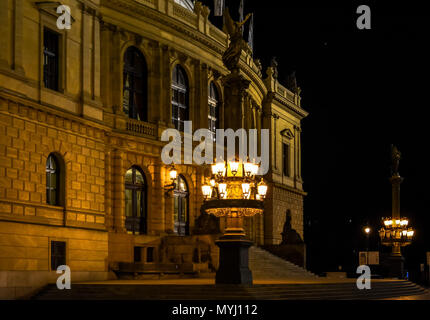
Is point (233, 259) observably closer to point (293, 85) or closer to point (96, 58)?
point (96, 58)

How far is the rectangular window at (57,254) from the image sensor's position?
31891mm

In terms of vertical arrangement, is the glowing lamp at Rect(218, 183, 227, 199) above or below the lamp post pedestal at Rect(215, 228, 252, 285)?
above

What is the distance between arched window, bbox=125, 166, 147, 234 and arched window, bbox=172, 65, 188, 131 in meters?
4.88

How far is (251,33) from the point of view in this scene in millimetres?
60250

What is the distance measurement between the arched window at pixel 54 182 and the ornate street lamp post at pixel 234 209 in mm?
8651

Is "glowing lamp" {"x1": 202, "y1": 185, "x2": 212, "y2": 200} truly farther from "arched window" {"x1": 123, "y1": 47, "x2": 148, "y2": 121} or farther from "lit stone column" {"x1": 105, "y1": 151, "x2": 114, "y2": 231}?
"arched window" {"x1": 123, "y1": 47, "x2": 148, "y2": 121}

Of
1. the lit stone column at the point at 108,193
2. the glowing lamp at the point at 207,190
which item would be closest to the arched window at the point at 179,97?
the lit stone column at the point at 108,193

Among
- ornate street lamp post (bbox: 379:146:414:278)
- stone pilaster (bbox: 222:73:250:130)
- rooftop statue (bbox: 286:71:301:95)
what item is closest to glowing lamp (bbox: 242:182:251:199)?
stone pilaster (bbox: 222:73:250:130)

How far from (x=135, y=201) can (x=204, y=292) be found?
1642 cm

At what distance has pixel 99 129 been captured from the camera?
35.7 metres

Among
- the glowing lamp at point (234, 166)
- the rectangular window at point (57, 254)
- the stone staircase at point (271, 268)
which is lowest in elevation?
the stone staircase at point (271, 268)

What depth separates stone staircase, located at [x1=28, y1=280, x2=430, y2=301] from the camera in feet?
82.6

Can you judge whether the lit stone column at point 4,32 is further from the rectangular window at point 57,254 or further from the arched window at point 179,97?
the arched window at point 179,97
